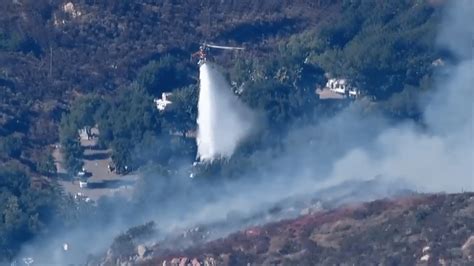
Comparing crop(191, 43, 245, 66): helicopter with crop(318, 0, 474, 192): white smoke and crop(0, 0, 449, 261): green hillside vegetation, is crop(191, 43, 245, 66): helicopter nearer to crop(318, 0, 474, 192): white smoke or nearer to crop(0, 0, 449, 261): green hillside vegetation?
→ crop(0, 0, 449, 261): green hillside vegetation

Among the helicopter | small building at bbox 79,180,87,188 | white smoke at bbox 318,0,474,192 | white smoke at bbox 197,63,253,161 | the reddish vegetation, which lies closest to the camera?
the reddish vegetation

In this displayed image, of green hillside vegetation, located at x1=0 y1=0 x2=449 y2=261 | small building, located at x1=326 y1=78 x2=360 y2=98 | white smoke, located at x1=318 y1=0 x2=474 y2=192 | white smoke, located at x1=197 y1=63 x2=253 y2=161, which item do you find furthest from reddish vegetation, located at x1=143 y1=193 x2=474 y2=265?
small building, located at x1=326 y1=78 x2=360 y2=98

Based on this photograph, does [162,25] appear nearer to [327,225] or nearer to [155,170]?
[155,170]

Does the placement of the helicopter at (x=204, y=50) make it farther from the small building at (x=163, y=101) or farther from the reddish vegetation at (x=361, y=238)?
the reddish vegetation at (x=361, y=238)

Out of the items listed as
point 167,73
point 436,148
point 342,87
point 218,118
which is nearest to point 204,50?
point 167,73

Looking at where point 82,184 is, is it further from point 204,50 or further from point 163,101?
point 204,50

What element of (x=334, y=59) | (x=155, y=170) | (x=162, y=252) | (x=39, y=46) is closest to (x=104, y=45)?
(x=39, y=46)

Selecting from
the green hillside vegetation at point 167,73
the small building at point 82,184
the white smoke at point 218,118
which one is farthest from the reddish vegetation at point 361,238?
the white smoke at point 218,118
